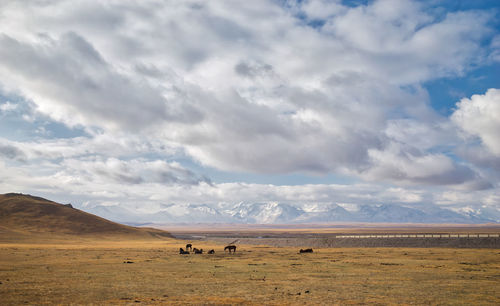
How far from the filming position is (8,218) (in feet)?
396

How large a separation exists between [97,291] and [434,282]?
23.6m

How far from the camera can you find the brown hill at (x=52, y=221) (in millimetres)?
114500

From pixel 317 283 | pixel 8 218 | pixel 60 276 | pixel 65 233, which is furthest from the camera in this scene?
pixel 8 218

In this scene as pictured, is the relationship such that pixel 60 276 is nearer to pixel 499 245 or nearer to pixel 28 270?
pixel 28 270

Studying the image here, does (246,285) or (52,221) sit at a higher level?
(52,221)

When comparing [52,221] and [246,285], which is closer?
[246,285]

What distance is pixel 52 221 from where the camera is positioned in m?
123

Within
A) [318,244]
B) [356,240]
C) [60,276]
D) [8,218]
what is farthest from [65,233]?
[60,276]

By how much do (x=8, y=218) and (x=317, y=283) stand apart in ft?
417

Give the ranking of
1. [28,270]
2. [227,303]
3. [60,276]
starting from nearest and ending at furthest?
[227,303], [60,276], [28,270]

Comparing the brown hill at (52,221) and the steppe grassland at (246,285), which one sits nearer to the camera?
the steppe grassland at (246,285)

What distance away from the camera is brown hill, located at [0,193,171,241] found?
4508 inches

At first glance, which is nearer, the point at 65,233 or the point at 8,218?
the point at 65,233

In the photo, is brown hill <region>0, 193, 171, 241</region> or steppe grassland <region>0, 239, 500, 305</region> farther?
brown hill <region>0, 193, 171, 241</region>
